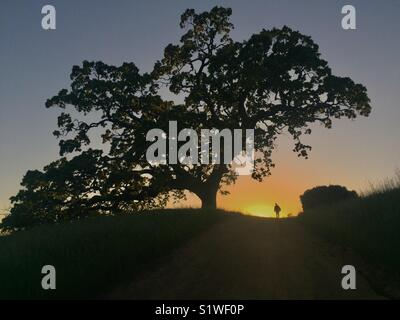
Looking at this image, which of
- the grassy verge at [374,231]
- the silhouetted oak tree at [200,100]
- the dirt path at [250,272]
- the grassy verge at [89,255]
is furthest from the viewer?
the silhouetted oak tree at [200,100]

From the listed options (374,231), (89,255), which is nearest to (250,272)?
(374,231)

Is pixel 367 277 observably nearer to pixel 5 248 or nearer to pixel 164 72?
pixel 5 248

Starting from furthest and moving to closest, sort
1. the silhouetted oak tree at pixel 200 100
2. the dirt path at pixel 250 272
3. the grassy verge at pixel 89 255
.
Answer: the silhouetted oak tree at pixel 200 100 → the grassy verge at pixel 89 255 → the dirt path at pixel 250 272

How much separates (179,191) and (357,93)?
13.6 m

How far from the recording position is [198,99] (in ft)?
109

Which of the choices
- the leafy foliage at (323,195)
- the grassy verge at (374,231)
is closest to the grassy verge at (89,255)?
the grassy verge at (374,231)

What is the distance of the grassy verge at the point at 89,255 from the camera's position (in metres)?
11.5

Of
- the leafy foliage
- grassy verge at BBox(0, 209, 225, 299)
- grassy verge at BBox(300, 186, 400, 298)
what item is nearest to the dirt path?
grassy verge at BBox(300, 186, 400, 298)

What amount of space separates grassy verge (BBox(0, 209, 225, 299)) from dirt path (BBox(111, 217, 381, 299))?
52 cm

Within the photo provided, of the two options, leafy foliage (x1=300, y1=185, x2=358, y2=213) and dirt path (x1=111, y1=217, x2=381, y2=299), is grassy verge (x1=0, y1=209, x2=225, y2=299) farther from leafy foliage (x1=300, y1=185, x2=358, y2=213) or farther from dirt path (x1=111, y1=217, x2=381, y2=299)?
leafy foliage (x1=300, y1=185, x2=358, y2=213)

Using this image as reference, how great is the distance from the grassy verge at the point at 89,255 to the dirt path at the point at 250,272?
0.52 meters

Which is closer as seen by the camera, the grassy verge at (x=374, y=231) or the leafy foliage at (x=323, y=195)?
the grassy verge at (x=374, y=231)

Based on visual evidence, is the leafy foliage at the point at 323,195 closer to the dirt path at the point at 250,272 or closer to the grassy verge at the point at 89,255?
the grassy verge at the point at 89,255
